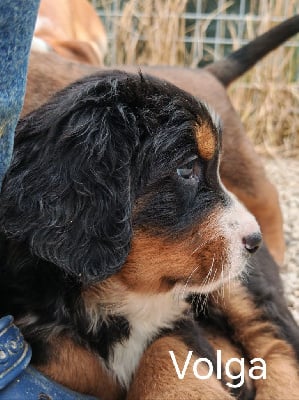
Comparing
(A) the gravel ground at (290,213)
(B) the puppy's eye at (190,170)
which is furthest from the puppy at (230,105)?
(B) the puppy's eye at (190,170)

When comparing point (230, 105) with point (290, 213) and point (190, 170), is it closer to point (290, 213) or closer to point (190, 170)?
point (290, 213)

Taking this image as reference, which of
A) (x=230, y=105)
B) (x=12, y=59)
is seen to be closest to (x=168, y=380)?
(x=12, y=59)

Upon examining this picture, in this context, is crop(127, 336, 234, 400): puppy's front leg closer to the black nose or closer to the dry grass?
the black nose

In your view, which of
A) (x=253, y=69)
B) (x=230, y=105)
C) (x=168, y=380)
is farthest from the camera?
(x=253, y=69)

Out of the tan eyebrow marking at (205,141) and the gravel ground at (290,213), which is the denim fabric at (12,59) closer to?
the tan eyebrow marking at (205,141)

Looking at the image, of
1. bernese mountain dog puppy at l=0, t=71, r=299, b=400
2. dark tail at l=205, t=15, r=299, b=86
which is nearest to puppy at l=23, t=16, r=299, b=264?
dark tail at l=205, t=15, r=299, b=86

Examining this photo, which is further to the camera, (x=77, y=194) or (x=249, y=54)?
(x=249, y=54)

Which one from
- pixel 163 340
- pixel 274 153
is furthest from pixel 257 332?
pixel 274 153
